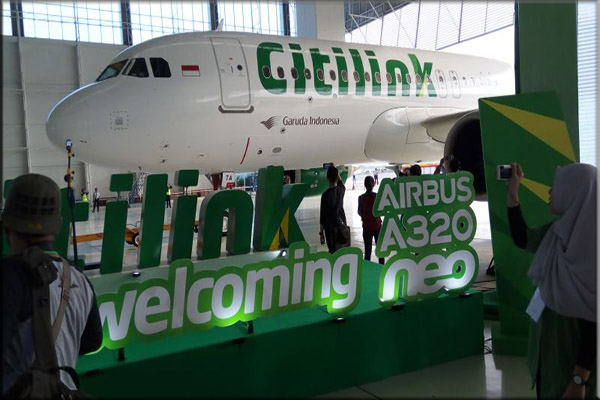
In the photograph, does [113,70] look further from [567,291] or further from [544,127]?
[567,291]

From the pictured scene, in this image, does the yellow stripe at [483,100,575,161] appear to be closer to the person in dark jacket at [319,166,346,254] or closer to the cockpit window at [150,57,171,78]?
the person in dark jacket at [319,166,346,254]

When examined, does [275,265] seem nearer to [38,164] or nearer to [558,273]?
[558,273]

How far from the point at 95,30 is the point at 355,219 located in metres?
17.1

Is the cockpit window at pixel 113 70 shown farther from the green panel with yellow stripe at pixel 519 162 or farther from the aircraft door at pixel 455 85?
the aircraft door at pixel 455 85

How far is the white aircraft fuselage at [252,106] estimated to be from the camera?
6.78 m

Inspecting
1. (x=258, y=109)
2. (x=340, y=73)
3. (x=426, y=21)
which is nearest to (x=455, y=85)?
(x=340, y=73)

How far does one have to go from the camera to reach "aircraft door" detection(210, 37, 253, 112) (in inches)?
290

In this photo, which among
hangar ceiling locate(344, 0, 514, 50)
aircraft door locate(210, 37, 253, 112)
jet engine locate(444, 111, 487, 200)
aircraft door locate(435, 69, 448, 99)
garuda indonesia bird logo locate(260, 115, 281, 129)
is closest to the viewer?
jet engine locate(444, 111, 487, 200)

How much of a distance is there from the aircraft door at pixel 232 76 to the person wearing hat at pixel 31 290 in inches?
234

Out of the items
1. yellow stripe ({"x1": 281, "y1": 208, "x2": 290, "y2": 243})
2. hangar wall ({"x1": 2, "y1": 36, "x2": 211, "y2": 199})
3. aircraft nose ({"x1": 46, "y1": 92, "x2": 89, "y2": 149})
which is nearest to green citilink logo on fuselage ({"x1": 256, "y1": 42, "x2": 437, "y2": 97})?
aircraft nose ({"x1": 46, "y1": 92, "x2": 89, "y2": 149})

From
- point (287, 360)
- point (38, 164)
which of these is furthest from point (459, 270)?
point (38, 164)

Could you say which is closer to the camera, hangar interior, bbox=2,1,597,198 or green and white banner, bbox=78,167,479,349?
green and white banner, bbox=78,167,479,349

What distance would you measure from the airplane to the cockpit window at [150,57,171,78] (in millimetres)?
14

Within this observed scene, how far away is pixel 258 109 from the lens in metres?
7.62
